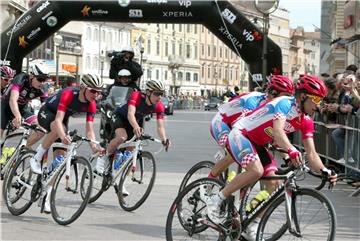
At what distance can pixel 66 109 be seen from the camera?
1041 centimetres

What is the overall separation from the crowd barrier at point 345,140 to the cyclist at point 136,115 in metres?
3.61

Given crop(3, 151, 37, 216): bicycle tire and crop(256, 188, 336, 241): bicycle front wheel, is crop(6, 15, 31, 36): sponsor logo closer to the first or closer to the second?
crop(3, 151, 37, 216): bicycle tire

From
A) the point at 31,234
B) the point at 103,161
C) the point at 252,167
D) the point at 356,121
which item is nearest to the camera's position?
the point at 252,167

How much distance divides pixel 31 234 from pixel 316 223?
10.3ft

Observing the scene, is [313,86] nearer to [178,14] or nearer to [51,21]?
[178,14]

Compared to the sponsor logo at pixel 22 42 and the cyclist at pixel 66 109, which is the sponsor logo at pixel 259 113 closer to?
the cyclist at pixel 66 109

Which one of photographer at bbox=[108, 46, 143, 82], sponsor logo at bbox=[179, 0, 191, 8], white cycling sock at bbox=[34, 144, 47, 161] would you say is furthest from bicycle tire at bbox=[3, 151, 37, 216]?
sponsor logo at bbox=[179, 0, 191, 8]

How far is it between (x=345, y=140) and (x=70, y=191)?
666 centimetres

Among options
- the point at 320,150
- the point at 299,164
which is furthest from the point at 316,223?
the point at 320,150

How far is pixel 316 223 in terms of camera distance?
730 cm

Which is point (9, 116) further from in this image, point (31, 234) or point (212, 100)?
point (212, 100)

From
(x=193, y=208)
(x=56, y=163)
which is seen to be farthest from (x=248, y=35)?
(x=193, y=208)

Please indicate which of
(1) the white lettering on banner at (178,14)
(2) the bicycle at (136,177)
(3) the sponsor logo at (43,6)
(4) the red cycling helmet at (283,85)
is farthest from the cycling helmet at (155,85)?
(3) the sponsor logo at (43,6)

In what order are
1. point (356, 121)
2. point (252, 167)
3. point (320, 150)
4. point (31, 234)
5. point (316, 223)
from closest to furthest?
point (316, 223), point (252, 167), point (31, 234), point (356, 121), point (320, 150)
